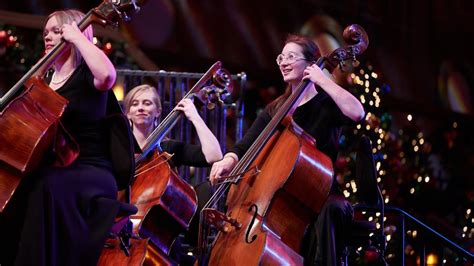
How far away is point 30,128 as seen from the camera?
3096mm

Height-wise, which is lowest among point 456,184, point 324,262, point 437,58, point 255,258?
point 456,184

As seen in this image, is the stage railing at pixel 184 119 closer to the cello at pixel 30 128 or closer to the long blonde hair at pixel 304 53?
the long blonde hair at pixel 304 53

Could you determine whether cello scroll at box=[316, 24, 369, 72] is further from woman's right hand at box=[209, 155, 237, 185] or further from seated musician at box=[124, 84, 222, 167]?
seated musician at box=[124, 84, 222, 167]

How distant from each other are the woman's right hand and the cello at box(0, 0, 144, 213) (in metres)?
0.97

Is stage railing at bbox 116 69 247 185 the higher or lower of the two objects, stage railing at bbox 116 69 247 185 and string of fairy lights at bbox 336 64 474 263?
the higher

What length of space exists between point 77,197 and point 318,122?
140 centimetres

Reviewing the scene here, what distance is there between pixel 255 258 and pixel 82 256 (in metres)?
0.77

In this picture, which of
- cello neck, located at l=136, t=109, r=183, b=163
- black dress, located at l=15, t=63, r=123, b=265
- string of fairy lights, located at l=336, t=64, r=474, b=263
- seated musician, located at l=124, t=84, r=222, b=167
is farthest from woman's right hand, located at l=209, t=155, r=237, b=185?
string of fairy lights, located at l=336, t=64, r=474, b=263

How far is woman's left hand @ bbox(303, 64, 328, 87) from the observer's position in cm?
402

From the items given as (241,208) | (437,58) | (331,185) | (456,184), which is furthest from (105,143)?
(437,58)

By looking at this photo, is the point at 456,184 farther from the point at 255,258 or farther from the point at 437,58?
the point at 255,258

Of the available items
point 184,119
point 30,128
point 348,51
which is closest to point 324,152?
point 348,51

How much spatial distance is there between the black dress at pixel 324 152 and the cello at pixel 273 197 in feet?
0.46

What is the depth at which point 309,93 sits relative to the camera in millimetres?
4281
